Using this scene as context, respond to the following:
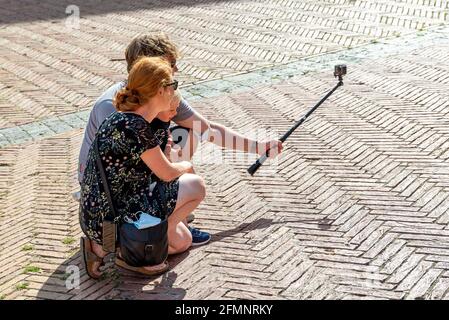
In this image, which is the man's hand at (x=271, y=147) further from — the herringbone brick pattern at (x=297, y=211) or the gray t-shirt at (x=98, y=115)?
the gray t-shirt at (x=98, y=115)

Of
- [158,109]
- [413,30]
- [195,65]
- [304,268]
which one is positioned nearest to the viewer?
[158,109]

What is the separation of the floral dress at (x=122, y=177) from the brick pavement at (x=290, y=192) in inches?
16.5

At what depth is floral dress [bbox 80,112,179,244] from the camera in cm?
334

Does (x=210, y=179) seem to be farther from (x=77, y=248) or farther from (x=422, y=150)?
(x=422, y=150)

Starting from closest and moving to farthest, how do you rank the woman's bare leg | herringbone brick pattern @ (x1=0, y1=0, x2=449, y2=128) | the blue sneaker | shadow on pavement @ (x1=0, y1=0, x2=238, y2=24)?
the woman's bare leg → the blue sneaker → herringbone brick pattern @ (x1=0, y1=0, x2=449, y2=128) → shadow on pavement @ (x1=0, y1=0, x2=238, y2=24)

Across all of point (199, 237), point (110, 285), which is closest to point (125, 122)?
point (110, 285)

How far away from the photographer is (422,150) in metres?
5.39

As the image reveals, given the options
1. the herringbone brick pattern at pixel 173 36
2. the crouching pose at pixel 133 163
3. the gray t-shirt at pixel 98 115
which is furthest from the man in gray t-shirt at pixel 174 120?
the herringbone brick pattern at pixel 173 36

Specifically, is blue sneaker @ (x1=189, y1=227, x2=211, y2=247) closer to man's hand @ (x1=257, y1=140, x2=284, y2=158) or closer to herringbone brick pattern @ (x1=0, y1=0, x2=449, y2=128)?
man's hand @ (x1=257, y1=140, x2=284, y2=158)

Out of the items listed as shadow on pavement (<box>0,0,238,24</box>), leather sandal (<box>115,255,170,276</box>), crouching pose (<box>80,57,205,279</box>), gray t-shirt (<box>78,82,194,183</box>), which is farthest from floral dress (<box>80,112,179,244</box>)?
shadow on pavement (<box>0,0,238,24</box>)

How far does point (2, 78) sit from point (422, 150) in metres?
4.89

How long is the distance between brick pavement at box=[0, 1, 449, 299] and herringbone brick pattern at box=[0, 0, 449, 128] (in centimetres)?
5

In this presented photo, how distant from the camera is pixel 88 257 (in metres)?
3.65
